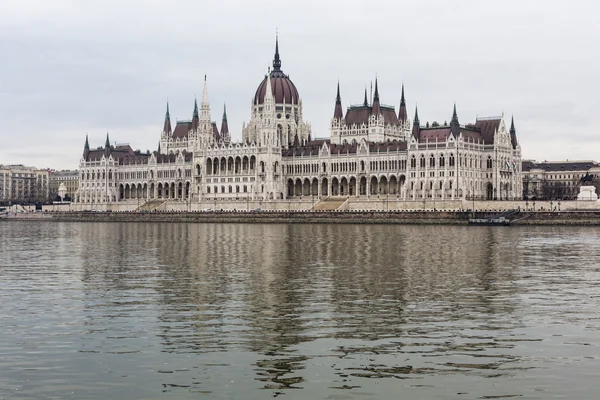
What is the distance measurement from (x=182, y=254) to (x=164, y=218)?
94572 mm

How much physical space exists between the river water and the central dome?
139 meters

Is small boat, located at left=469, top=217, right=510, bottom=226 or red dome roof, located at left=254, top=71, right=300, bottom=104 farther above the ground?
red dome roof, located at left=254, top=71, right=300, bottom=104

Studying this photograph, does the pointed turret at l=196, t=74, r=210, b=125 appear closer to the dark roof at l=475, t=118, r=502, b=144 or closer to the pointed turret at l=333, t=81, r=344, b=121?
the pointed turret at l=333, t=81, r=344, b=121

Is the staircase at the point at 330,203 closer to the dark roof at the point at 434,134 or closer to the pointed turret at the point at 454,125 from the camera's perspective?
A: the dark roof at the point at 434,134

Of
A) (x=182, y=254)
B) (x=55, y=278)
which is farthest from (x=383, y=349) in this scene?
(x=182, y=254)

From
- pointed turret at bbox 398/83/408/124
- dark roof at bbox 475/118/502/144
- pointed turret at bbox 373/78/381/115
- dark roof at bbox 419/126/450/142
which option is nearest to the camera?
dark roof at bbox 419/126/450/142

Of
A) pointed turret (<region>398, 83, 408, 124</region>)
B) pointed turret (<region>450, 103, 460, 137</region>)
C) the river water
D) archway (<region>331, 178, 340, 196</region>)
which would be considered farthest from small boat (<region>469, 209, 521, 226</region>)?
pointed turret (<region>398, 83, 408, 124</region>)

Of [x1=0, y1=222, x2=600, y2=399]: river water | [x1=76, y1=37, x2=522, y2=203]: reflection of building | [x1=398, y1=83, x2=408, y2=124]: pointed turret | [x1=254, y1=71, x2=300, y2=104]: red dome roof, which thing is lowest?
[x1=0, y1=222, x2=600, y2=399]: river water

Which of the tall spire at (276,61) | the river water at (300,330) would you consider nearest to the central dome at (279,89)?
the tall spire at (276,61)

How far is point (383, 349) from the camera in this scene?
22.4 meters

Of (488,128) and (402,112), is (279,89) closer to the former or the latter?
(402,112)

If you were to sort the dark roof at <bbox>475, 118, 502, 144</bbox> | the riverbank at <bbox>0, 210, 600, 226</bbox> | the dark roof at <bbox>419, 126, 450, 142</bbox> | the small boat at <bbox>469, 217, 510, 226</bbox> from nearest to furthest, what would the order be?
the small boat at <bbox>469, 217, 510, 226</bbox> → the riverbank at <bbox>0, 210, 600, 226</bbox> → the dark roof at <bbox>419, 126, 450, 142</bbox> → the dark roof at <bbox>475, 118, 502, 144</bbox>

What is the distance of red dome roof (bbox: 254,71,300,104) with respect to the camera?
184125 millimetres

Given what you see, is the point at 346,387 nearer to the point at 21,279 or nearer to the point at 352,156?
the point at 21,279
